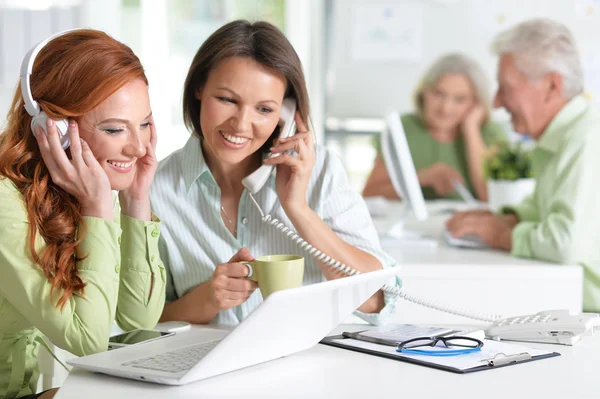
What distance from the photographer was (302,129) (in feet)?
6.20

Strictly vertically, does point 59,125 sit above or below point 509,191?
above

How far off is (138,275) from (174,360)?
13.9 inches

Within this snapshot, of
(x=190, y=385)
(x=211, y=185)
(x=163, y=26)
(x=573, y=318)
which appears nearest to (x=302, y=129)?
(x=211, y=185)

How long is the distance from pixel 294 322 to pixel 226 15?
178 inches

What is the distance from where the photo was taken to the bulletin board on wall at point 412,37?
5152 millimetres

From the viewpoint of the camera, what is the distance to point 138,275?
62.1 inches

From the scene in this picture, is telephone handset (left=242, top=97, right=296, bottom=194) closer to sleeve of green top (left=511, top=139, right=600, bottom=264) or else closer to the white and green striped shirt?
the white and green striped shirt

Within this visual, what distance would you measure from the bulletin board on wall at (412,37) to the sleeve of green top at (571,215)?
2.56 metres

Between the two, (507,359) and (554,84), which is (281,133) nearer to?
(507,359)

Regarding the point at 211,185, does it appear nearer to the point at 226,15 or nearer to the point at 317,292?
the point at 317,292

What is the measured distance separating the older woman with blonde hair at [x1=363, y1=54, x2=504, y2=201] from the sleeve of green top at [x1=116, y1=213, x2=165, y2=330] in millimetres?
3648

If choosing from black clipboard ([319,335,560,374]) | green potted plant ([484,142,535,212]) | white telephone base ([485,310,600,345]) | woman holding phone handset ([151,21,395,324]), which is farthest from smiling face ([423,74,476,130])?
black clipboard ([319,335,560,374])

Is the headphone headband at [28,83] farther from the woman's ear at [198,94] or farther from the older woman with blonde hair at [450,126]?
the older woman with blonde hair at [450,126]

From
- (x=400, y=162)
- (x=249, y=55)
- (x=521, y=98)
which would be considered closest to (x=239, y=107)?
(x=249, y=55)
